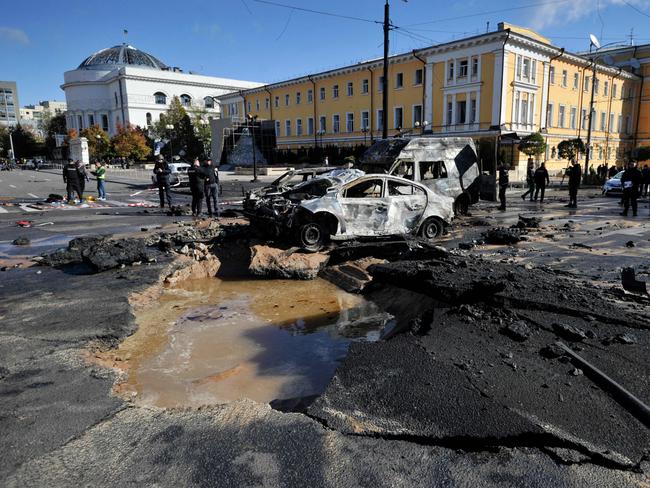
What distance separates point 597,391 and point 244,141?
56017 millimetres

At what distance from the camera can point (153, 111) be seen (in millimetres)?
88938

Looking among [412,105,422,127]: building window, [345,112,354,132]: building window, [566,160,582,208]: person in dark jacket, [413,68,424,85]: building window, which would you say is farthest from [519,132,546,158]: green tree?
[345,112,354,132]: building window

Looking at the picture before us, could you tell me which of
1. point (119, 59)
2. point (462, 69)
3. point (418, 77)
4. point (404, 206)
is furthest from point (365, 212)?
point (119, 59)

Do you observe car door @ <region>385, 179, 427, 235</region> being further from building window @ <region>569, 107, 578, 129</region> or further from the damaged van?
building window @ <region>569, 107, 578, 129</region>

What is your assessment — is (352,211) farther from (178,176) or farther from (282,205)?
(178,176)

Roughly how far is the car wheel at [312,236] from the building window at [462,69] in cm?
3760

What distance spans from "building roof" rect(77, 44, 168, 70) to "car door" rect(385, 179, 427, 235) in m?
97.3

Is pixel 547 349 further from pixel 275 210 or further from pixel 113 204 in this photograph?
pixel 113 204

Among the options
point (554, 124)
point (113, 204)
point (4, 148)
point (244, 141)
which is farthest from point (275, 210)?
point (4, 148)

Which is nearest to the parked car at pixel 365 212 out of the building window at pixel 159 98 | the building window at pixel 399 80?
the building window at pixel 399 80

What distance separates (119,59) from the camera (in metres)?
94.9

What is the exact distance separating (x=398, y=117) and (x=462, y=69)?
834 centimetres

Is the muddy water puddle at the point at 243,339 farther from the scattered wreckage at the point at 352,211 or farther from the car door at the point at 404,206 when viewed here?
the car door at the point at 404,206

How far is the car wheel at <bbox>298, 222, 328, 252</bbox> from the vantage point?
30.2ft
